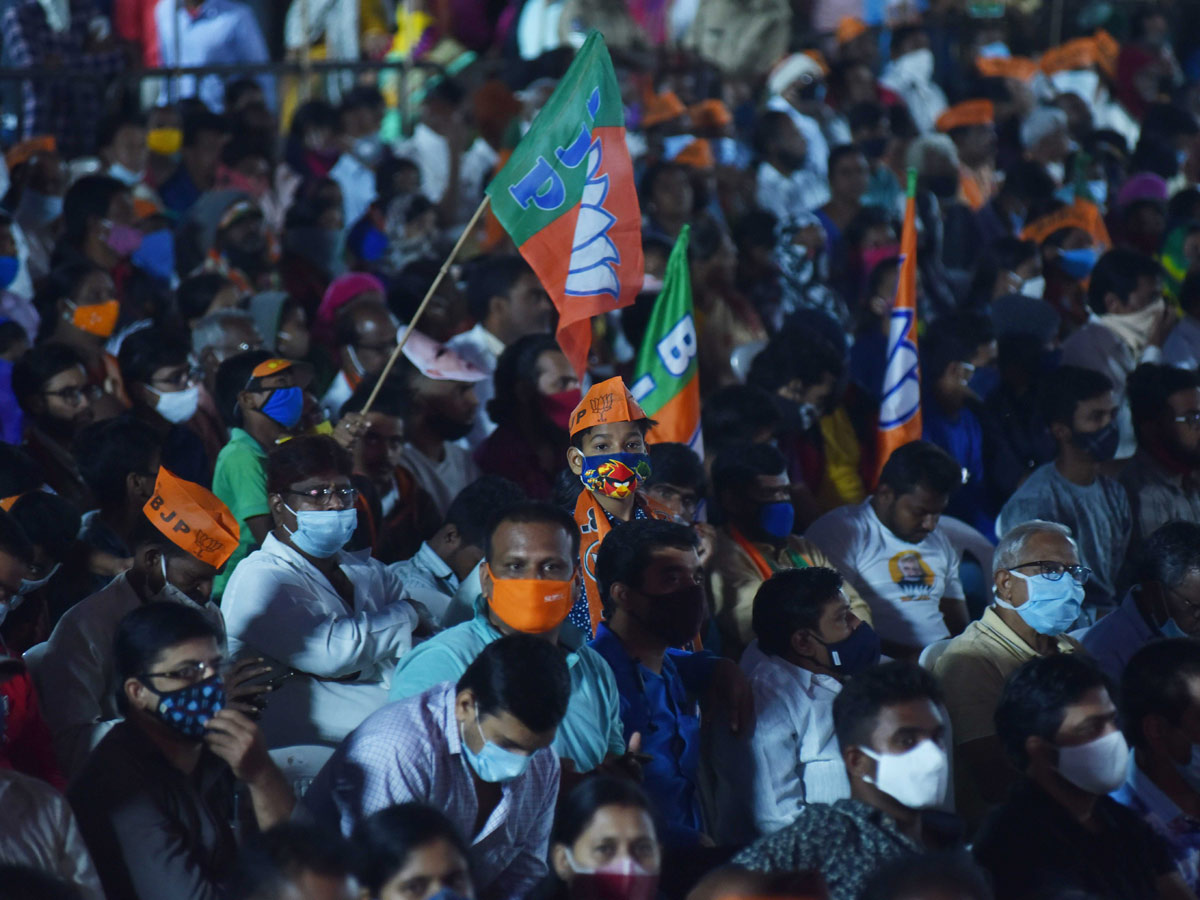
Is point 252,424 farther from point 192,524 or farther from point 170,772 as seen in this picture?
point 170,772

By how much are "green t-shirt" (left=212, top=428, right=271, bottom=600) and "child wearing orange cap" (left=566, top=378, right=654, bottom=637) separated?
103 centimetres

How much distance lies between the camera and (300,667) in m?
4.91

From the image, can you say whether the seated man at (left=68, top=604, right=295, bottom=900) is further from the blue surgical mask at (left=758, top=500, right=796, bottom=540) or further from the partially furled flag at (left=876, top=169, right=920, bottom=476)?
the partially furled flag at (left=876, top=169, right=920, bottom=476)

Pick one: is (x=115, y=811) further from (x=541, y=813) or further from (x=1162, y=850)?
(x=1162, y=850)

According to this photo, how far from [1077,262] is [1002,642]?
4839 millimetres

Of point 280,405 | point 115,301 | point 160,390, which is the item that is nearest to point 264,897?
point 280,405

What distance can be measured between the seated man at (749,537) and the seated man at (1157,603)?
0.79 metres

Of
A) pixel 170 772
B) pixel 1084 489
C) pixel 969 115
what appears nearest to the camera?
pixel 170 772

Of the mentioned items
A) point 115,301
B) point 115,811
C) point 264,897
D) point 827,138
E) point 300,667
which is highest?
point 264,897

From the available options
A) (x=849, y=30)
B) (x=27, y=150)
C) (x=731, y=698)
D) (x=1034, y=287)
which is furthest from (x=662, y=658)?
(x=849, y=30)

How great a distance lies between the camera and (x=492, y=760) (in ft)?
13.3

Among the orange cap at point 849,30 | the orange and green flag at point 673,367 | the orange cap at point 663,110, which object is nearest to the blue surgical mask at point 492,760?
the orange and green flag at point 673,367

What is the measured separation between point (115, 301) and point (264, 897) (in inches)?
180

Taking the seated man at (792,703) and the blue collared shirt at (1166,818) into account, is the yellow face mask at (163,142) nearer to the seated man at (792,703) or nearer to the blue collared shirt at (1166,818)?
the seated man at (792,703)
